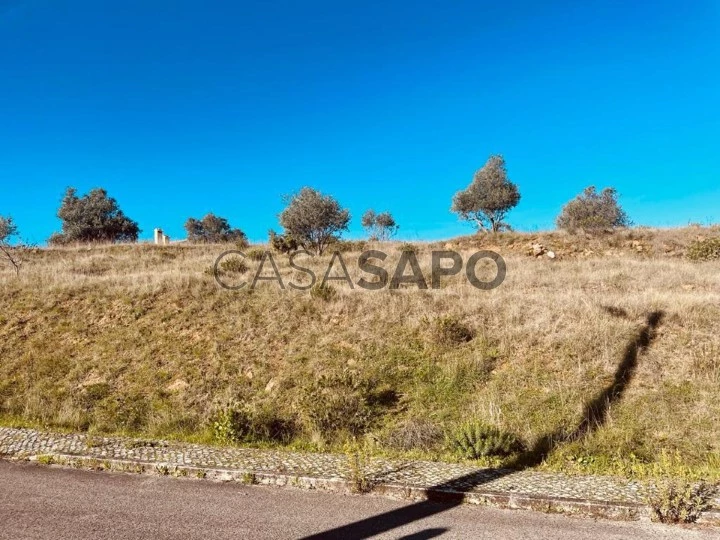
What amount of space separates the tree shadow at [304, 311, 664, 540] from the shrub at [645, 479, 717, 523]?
1.98 meters

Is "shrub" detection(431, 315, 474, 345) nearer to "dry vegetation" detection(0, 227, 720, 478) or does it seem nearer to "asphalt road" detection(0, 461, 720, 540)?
"dry vegetation" detection(0, 227, 720, 478)

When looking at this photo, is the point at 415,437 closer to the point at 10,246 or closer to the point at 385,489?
the point at 385,489

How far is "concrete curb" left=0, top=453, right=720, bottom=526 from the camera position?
5.54 meters

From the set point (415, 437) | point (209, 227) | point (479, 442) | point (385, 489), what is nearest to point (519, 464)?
point (479, 442)

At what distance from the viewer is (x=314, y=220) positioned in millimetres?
30094

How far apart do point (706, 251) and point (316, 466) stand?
24729 millimetres

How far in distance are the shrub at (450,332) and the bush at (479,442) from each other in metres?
4.42

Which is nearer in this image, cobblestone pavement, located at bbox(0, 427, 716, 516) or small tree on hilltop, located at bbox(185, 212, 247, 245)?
cobblestone pavement, located at bbox(0, 427, 716, 516)

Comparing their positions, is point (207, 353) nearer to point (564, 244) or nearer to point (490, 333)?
point (490, 333)

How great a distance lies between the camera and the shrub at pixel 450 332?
41.5 feet

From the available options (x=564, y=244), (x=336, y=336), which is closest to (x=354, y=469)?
(x=336, y=336)

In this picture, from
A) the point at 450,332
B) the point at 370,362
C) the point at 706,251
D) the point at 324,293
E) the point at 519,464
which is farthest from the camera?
the point at 706,251

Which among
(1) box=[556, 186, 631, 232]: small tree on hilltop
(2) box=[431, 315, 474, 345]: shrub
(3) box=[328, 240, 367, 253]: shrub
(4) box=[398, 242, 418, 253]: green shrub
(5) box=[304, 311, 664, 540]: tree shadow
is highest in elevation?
(1) box=[556, 186, 631, 232]: small tree on hilltop

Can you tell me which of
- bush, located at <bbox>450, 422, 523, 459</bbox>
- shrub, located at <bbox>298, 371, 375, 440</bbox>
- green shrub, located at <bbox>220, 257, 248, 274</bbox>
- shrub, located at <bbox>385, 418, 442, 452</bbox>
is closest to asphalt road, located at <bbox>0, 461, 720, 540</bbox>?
bush, located at <bbox>450, 422, 523, 459</bbox>
